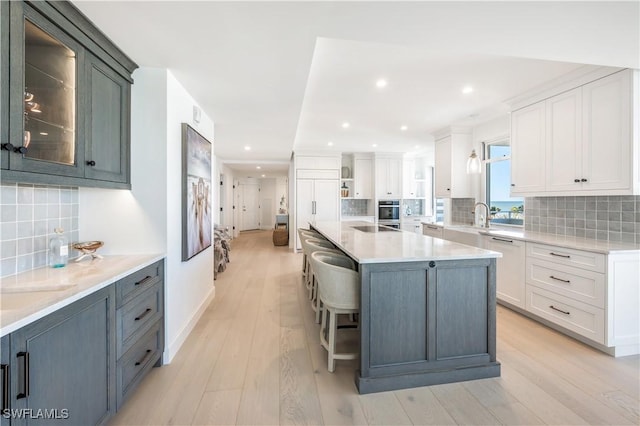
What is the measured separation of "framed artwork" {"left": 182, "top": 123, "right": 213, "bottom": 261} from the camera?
247cm

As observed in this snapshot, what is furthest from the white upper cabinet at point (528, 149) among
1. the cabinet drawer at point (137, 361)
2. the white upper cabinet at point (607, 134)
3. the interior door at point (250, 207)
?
the interior door at point (250, 207)

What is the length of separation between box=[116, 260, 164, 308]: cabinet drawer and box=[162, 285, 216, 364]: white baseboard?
0.59 m

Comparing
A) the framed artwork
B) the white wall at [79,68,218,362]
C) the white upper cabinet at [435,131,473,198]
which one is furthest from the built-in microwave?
the white wall at [79,68,218,362]

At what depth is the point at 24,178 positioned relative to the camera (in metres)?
1.28

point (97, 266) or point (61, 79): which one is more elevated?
point (61, 79)

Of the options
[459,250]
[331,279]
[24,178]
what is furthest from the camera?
[459,250]

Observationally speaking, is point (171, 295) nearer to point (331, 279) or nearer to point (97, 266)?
point (97, 266)

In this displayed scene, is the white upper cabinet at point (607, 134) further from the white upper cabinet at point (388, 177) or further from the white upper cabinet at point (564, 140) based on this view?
the white upper cabinet at point (388, 177)

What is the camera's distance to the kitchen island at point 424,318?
1841 millimetres

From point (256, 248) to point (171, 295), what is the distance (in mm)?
5193

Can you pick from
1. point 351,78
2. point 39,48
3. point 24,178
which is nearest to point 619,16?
point 351,78

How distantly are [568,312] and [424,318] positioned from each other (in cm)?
167

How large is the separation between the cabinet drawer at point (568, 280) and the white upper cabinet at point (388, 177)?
4.39 meters

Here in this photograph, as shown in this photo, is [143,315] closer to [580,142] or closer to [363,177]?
[580,142]
